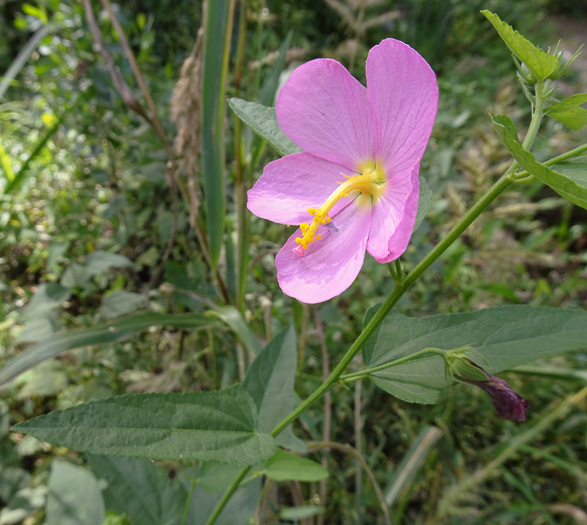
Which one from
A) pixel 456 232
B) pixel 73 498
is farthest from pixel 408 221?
pixel 73 498

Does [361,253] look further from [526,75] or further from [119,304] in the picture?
[119,304]

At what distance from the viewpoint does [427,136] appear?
0.39 metres

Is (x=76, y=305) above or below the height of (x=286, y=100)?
below

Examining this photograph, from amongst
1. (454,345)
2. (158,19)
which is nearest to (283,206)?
(454,345)

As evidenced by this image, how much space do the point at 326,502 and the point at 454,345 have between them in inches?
32.0

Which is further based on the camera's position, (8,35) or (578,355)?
(8,35)

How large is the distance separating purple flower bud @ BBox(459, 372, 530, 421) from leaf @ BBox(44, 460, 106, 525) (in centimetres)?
64

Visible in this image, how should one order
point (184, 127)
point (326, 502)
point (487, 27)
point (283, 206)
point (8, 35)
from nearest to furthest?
point (283, 206)
point (184, 127)
point (326, 502)
point (8, 35)
point (487, 27)

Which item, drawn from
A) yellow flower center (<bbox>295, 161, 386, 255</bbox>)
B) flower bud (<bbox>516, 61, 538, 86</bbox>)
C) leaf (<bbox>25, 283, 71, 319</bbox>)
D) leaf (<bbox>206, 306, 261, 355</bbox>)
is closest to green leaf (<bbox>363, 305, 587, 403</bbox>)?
yellow flower center (<bbox>295, 161, 386, 255</bbox>)

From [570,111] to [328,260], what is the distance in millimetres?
255

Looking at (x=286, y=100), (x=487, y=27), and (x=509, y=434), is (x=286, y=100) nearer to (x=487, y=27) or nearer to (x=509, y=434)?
(x=509, y=434)

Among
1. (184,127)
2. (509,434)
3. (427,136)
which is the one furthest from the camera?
(509,434)

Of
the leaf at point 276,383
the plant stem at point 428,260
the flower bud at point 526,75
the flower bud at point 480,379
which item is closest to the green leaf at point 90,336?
the leaf at point 276,383

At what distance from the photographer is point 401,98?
1.32ft
